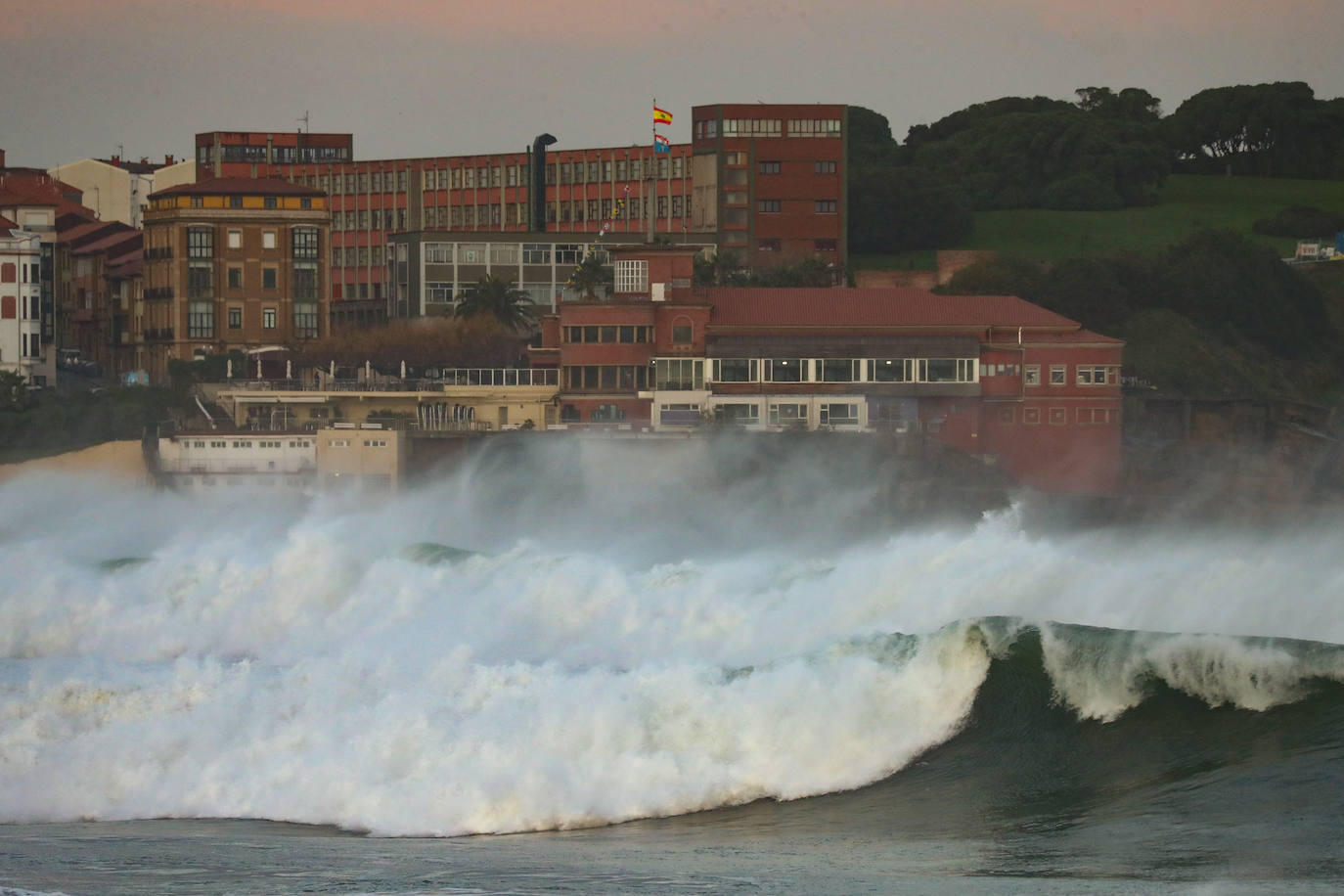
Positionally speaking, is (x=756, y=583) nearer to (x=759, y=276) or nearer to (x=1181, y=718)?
(x=1181, y=718)

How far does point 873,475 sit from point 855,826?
48.6 meters

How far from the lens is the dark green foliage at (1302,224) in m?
153

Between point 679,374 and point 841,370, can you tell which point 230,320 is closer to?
point 679,374

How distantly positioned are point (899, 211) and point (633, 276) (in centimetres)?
5230

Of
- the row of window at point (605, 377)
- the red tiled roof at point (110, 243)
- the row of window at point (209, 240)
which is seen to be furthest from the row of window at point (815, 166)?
the row of window at point (605, 377)

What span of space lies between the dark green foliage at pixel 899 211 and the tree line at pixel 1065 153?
0.06 metres

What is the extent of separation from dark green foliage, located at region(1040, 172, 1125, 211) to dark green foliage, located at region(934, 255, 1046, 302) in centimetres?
3843

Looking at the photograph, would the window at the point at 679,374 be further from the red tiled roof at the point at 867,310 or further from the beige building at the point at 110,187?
the beige building at the point at 110,187

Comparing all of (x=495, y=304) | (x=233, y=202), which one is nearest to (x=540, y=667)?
(x=495, y=304)

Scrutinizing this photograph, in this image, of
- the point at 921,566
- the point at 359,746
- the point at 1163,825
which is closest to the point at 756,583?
the point at 921,566

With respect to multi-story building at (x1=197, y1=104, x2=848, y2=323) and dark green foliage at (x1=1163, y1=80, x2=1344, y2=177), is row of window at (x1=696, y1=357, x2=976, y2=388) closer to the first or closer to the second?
multi-story building at (x1=197, y1=104, x2=848, y2=323)

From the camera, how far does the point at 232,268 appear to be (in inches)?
4333

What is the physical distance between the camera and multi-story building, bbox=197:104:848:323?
124 meters

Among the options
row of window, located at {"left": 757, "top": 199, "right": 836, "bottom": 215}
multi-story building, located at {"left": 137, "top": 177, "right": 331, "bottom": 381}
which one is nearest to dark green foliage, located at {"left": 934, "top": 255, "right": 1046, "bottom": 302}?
row of window, located at {"left": 757, "top": 199, "right": 836, "bottom": 215}
